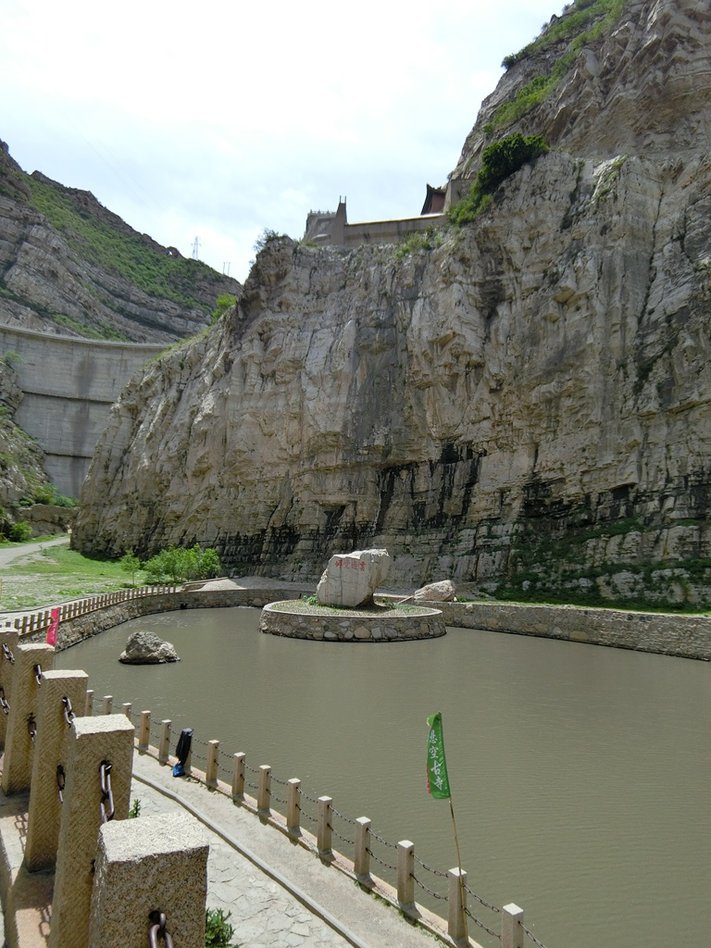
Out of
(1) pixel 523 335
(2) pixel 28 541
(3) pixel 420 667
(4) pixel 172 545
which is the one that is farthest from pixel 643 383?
(2) pixel 28 541

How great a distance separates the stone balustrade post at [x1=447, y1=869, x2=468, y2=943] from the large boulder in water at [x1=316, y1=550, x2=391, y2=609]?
73.4ft

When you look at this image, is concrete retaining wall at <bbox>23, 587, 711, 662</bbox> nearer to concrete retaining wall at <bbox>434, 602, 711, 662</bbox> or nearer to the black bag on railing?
concrete retaining wall at <bbox>434, 602, 711, 662</bbox>

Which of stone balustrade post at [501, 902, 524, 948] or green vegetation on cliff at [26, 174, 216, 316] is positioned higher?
green vegetation on cliff at [26, 174, 216, 316]

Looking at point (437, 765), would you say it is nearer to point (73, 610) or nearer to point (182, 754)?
point (182, 754)

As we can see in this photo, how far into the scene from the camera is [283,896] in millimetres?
6035

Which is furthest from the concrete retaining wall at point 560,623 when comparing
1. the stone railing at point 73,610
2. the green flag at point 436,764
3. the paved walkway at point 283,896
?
the green flag at point 436,764

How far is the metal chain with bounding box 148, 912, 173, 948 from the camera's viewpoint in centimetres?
336

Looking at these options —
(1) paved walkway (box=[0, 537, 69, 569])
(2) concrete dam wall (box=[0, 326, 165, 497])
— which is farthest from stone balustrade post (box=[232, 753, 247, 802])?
(2) concrete dam wall (box=[0, 326, 165, 497])

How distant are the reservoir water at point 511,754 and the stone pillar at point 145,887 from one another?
3875mm

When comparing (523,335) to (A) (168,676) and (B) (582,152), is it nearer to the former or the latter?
(B) (582,152)

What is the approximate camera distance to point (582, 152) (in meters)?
41.5

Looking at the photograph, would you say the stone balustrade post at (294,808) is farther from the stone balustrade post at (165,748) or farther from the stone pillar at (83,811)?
the stone balustrade post at (165,748)

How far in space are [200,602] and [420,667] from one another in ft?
68.6

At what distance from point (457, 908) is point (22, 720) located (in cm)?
531
